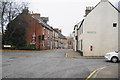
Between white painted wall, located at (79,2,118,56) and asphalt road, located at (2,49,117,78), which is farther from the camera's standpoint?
white painted wall, located at (79,2,118,56)

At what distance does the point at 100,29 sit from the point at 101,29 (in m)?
0.14

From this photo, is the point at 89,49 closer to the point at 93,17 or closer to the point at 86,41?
the point at 86,41

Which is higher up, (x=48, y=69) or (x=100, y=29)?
(x=100, y=29)

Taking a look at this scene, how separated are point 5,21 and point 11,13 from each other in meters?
2.10

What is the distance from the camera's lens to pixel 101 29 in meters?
28.3

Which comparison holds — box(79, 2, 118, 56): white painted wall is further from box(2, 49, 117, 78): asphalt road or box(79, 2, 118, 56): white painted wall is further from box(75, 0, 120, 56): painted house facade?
box(2, 49, 117, 78): asphalt road

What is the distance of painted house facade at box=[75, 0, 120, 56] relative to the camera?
2798cm

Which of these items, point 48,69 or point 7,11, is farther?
point 7,11

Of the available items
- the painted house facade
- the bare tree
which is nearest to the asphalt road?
the painted house facade

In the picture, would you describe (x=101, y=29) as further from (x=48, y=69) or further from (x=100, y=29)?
(x=48, y=69)

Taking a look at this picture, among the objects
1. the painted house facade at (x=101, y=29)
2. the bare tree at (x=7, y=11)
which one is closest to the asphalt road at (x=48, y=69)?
the painted house facade at (x=101, y=29)

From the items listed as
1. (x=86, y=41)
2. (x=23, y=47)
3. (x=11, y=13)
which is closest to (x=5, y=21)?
(x=11, y=13)

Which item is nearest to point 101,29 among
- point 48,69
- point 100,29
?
point 100,29

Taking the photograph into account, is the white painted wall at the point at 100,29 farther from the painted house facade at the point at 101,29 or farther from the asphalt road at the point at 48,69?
the asphalt road at the point at 48,69
